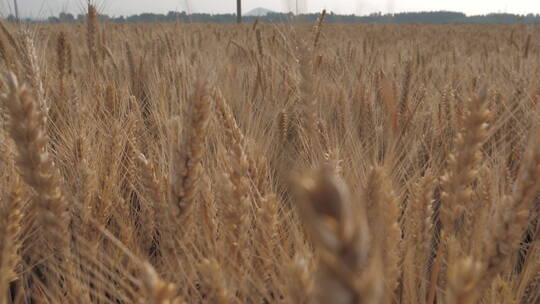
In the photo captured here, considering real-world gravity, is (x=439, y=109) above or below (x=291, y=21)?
below

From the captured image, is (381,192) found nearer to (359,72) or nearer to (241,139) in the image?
(241,139)

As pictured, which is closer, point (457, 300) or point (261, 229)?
point (457, 300)

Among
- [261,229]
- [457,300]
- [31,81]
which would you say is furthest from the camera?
[31,81]

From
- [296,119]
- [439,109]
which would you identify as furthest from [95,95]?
[439,109]

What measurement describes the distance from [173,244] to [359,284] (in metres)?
0.57

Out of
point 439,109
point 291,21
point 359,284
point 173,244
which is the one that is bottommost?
point 173,244

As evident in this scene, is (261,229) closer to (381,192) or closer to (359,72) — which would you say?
(381,192)

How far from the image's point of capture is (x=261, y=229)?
753mm

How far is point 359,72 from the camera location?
7.07ft

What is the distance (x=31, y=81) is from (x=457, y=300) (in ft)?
3.95

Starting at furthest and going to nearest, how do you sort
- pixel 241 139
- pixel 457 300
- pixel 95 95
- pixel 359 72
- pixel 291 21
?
pixel 359 72 → pixel 95 95 → pixel 291 21 → pixel 241 139 → pixel 457 300

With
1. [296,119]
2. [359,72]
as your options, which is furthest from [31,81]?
[359,72]

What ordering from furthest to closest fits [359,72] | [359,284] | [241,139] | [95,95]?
1. [359,72]
2. [95,95]
3. [241,139]
4. [359,284]

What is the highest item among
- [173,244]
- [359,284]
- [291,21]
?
[291,21]
